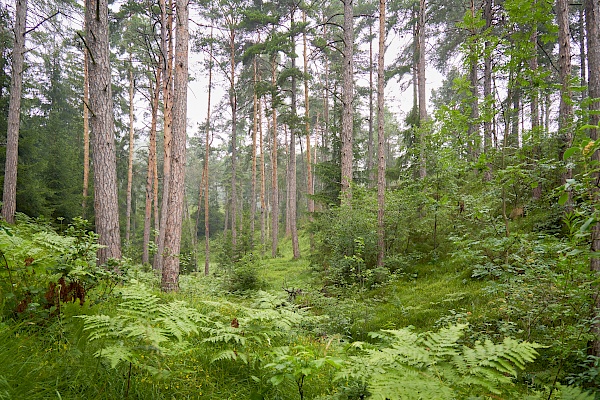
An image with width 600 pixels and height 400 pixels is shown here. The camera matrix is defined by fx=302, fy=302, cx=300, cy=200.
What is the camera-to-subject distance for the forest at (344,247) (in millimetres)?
2102

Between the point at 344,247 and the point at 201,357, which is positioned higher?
the point at 344,247

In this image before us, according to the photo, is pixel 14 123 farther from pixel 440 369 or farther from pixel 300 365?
pixel 440 369

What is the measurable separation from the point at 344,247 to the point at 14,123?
12243mm

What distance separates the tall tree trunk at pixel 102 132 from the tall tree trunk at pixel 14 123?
686 centimetres

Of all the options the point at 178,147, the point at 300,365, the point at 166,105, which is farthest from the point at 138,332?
the point at 166,105

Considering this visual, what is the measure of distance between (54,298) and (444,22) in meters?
21.4

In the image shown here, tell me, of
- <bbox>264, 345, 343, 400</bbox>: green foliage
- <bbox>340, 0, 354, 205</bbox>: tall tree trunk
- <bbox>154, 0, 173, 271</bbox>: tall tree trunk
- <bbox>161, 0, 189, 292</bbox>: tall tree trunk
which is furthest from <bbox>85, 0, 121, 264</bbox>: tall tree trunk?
<bbox>340, 0, 354, 205</bbox>: tall tree trunk

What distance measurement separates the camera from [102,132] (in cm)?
626

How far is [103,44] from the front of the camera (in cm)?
625

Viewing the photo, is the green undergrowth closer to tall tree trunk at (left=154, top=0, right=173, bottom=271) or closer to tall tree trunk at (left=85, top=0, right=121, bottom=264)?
tall tree trunk at (left=85, top=0, right=121, bottom=264)

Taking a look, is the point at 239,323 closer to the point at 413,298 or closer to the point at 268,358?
the point at 268,358

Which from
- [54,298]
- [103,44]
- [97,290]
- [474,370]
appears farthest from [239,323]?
[103,44]

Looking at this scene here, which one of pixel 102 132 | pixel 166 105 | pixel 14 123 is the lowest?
pixel 102 132

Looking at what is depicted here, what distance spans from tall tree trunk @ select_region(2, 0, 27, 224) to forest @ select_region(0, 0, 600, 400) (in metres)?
0.07
